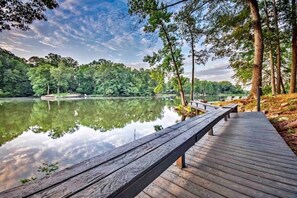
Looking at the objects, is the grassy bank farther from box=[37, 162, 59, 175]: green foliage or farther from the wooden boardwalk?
box=[37, 162, 59, 175]: green foliage

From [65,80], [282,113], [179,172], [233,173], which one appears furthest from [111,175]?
[65,80]

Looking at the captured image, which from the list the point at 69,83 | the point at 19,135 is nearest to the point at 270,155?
the point at 19,135

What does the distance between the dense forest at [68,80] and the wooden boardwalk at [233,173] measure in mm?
32767

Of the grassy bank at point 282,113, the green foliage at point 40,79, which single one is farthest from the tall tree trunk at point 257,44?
the green foliage at point 40,79

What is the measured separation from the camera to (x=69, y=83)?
48938mm

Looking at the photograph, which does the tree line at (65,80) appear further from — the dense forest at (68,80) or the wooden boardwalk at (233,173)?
the wooden boardwalk at (233,173)

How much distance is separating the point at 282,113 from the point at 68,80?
49093 mm

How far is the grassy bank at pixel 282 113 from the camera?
389cm

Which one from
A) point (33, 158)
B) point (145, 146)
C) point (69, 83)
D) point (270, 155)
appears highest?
point (69, 83)

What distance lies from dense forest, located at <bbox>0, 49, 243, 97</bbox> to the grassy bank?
27.0 m

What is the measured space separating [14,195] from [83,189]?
0.27 meters

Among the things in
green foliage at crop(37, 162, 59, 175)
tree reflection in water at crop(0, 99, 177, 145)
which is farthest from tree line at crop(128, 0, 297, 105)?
green foliage at crop(37, 162, 59, 175)

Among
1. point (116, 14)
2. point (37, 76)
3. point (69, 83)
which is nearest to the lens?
point (116, 14)

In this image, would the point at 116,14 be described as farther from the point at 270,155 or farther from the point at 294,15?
the point at 294,15
